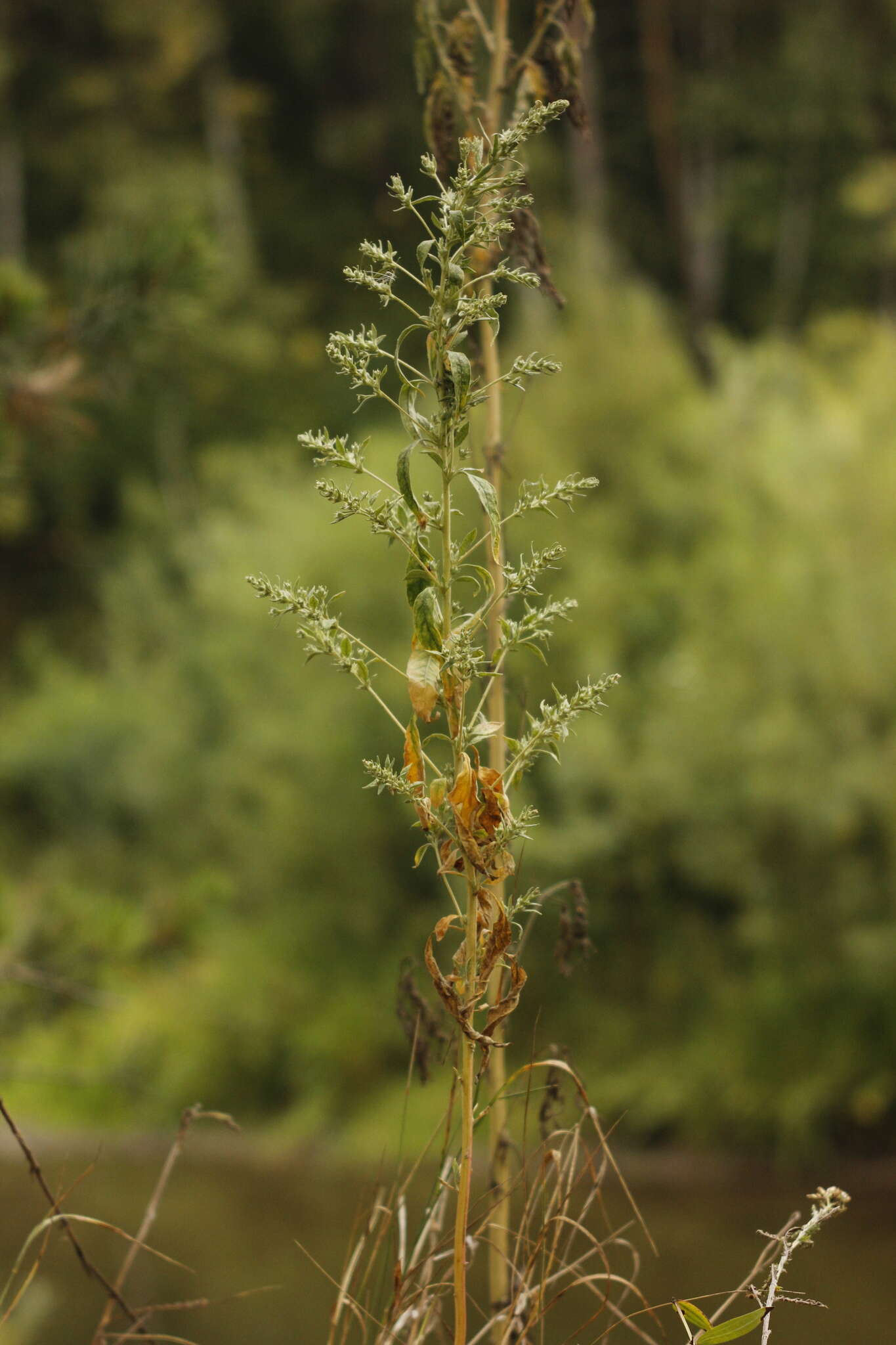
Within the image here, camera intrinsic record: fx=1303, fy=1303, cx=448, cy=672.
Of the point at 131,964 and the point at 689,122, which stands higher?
the point at 689,122

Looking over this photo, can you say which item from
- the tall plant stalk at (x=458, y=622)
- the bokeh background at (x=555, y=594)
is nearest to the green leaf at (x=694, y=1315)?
the tall plant stalk at (x=458, y=622)

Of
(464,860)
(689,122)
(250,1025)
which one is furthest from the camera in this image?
(689,122)

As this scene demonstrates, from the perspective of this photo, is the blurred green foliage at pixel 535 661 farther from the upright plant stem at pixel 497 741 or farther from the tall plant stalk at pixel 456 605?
the tall plant stalk at pixel 456 605

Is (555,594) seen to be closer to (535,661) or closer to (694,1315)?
(535,661)

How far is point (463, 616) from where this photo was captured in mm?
904

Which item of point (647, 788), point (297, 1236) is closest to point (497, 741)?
point (297, 1236)

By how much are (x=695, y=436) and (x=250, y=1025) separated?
4714 mm

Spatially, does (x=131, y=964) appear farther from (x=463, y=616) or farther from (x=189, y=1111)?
(x=463, y=616)

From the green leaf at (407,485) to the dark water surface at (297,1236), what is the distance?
10.3ft

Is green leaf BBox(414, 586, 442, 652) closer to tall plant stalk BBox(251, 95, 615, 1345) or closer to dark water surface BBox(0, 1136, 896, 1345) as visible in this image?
tall plant stalk BBox(251, 95, 615, 1345)

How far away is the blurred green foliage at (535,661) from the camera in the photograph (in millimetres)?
3260

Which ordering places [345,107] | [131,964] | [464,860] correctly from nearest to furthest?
1. [464,860]
2. [131,964]
3. [345,107]

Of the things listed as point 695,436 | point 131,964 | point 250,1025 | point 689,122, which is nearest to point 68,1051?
point 250,1025

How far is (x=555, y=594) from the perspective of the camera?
812 cm
